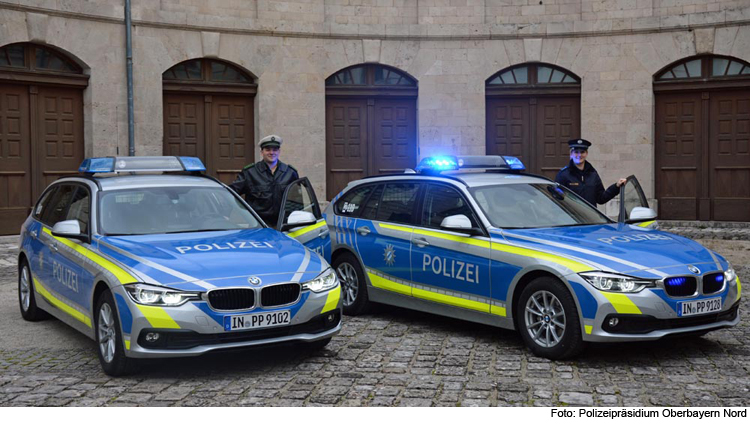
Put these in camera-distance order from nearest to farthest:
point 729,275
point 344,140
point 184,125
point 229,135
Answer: point 729,275 < point 184,125 < point 229,135 < point 344,140

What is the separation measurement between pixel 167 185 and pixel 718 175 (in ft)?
47.4

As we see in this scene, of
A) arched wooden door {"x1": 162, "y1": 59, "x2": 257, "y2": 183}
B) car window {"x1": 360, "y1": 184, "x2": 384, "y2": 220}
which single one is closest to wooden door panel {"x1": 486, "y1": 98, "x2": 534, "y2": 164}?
arched wooden door {"x1": 162, "y1": 59, "x2": 257, "y2": 183}

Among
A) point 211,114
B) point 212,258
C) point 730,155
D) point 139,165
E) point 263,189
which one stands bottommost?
point 212,258

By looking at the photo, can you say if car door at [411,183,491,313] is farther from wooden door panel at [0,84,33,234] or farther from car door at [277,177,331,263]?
wooden door panel at [0,84,33,234]

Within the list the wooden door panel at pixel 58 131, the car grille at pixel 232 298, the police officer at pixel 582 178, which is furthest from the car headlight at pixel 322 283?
the wooden door panel at pixel 58 131

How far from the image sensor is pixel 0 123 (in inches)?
647

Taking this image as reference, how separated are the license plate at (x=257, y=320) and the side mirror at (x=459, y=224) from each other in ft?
5.97

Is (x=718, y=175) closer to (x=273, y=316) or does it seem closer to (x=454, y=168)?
(x=454, y=168)

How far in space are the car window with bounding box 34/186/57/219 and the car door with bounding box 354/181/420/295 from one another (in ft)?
9.78

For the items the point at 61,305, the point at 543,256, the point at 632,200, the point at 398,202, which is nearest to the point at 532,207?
the point at 543,256

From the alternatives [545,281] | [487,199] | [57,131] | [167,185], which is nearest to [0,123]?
[57,131]

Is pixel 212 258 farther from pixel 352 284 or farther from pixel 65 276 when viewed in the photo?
pixel 352 284

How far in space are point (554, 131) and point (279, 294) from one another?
48.8 ft

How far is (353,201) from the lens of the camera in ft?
31.2
